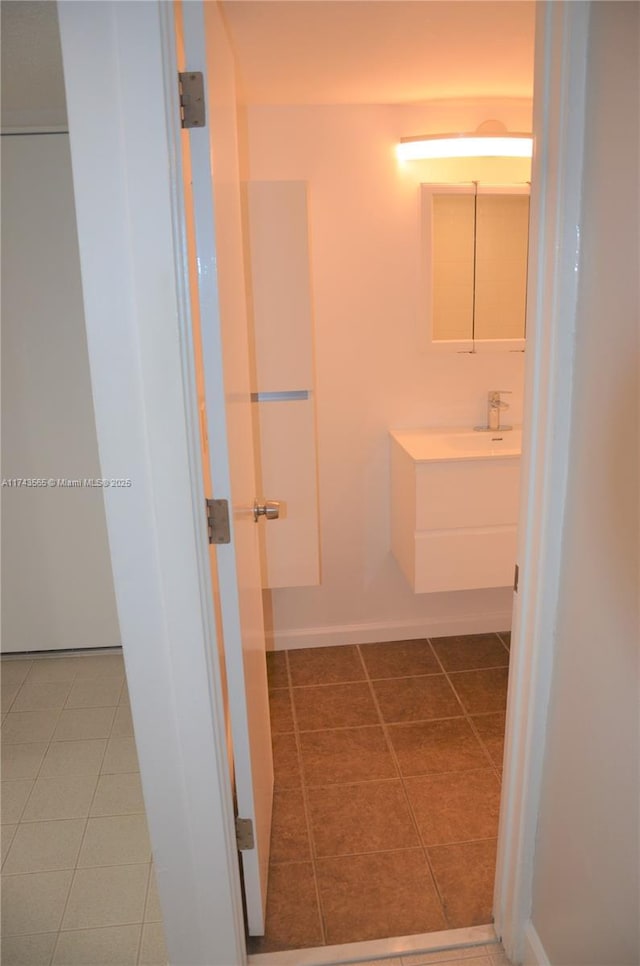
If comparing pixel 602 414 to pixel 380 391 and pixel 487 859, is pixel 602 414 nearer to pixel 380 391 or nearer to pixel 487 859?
pixel 487 859

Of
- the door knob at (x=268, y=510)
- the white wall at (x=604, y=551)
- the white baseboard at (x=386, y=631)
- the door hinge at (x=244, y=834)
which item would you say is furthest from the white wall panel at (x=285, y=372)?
the white wall at (x=604, y=551)

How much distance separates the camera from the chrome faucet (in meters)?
2.76

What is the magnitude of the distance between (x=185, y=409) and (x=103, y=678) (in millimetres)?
1991

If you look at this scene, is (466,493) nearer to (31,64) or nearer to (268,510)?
(268,510)

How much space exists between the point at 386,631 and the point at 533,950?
1581 millimetres

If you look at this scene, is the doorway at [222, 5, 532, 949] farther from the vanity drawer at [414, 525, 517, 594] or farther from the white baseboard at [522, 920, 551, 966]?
the white baseboard at [522, 920, 551, 966]

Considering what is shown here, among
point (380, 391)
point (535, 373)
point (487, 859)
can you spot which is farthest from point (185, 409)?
point (380, 391)

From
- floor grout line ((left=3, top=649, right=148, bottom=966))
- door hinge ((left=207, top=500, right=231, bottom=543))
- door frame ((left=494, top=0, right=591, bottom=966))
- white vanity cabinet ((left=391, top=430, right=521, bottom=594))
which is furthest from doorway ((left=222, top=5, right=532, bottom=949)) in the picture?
door hinge ((left=207, top=500, right=231, bottom=543))

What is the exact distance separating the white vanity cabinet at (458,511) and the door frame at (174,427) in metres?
1.09

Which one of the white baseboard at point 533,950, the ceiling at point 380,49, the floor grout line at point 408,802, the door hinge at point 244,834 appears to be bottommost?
the floor grout line at point 408,802

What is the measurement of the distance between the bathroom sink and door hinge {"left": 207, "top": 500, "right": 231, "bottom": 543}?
1295 millimetres

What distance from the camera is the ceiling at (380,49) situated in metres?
1.65

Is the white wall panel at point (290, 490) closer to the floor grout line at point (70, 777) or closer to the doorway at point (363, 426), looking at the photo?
the doorway at point (363, 426)

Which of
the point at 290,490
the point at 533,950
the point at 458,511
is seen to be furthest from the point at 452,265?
the point at 533,950
